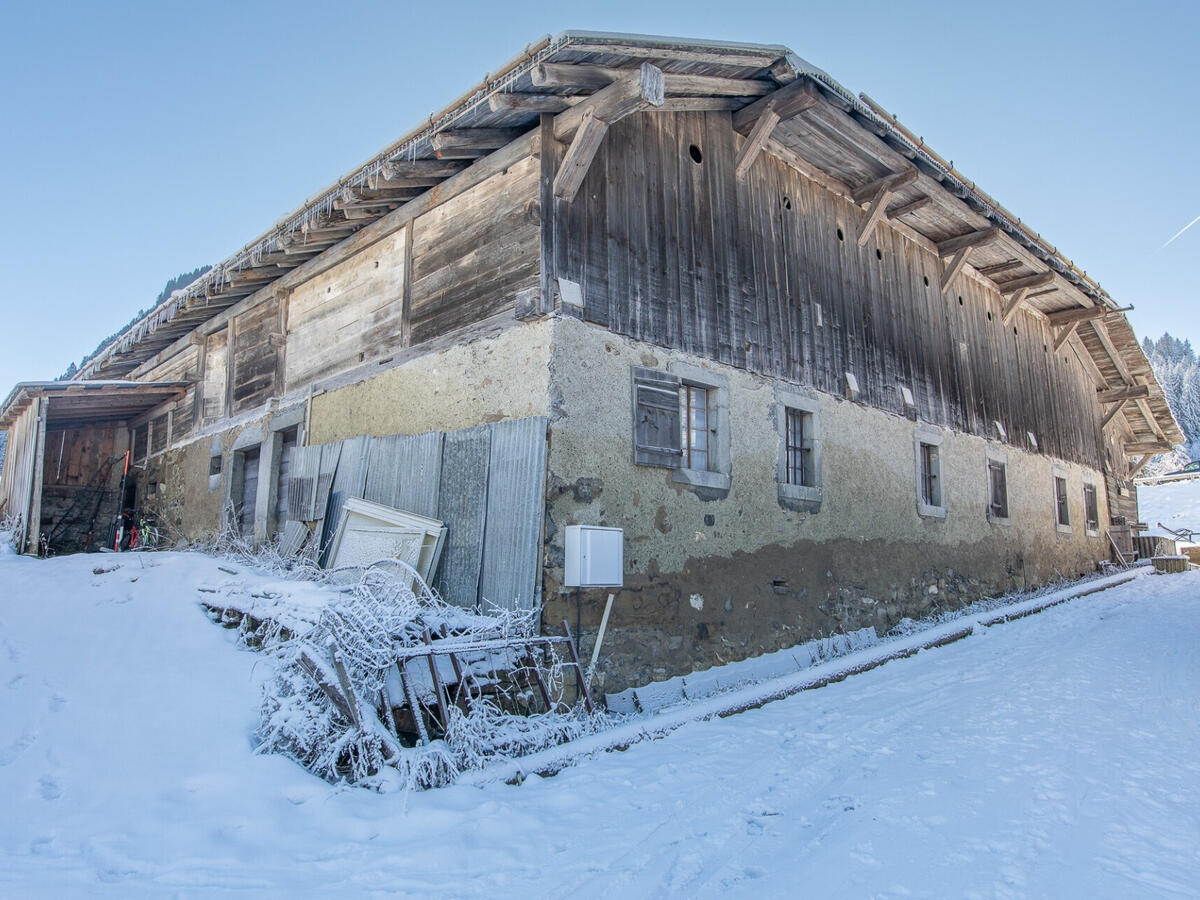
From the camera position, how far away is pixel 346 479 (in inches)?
316

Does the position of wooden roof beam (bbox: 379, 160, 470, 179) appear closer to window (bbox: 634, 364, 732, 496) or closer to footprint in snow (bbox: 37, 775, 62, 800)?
window (bbox: 634, 364, 732, 496)

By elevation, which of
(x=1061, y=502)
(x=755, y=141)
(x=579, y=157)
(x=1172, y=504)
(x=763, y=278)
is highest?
(x=755, y=141)

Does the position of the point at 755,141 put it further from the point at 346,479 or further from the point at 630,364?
the point at 346,479


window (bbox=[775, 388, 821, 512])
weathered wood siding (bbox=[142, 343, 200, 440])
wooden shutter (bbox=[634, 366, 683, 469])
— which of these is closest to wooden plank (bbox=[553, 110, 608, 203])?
wooden shutter (bbox=[634, 366, 683, 469])

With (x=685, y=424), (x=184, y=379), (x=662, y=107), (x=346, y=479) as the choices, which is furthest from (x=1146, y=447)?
(x=184, y=379)

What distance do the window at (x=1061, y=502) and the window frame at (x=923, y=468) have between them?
20.6 feet

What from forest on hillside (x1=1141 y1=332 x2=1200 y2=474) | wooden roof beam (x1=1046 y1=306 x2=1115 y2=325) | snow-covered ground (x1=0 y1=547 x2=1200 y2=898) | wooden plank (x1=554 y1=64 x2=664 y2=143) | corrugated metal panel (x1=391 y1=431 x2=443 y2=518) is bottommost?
snow-covered ground (x1=0 y1=547 x2=1200 y2=898)

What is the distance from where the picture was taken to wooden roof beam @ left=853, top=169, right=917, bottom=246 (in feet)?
34.0

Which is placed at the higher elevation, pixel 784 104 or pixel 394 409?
pixel 784 104

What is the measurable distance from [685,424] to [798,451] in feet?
7.08

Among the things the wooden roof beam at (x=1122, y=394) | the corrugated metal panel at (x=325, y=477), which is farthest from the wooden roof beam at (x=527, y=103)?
the wooden roof beam at (x=1122, y=394)

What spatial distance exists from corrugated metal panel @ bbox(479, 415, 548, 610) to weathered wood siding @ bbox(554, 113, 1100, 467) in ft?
4.55

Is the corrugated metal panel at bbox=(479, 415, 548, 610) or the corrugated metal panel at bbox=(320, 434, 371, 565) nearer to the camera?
the corrugated metal panel at bbox=(479, 415, 548, 610)

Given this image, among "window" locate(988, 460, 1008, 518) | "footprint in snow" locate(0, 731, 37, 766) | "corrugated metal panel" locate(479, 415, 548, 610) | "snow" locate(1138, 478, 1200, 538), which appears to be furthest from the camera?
"snow" locate(1138, 478, 1200, 538)
